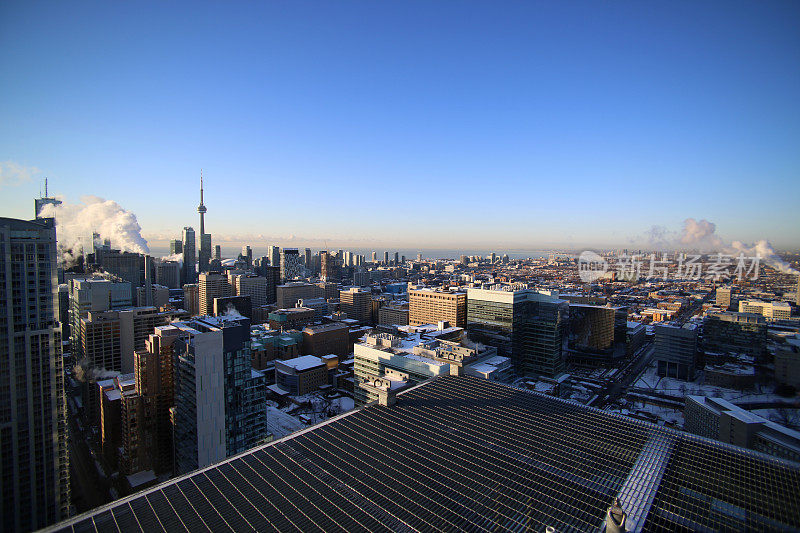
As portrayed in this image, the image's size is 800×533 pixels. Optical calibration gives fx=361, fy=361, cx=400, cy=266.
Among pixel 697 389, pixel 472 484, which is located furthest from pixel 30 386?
pixel 697 389

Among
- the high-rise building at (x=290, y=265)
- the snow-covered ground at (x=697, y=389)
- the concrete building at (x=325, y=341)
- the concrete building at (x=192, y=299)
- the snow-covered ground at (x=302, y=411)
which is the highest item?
the high-rise building at (x=290, y=265)

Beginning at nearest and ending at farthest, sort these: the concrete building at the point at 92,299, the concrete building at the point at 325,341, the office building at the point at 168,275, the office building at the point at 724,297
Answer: the concrete building at the point at 92,299
the concrete building at the point at 325,341
the office building at the point at 724,297
the office building at the point at 168,275

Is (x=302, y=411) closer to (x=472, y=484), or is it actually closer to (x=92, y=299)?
(x=92, y=299)

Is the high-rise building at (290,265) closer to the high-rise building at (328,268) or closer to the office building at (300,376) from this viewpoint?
the high-rise building at (328,268)

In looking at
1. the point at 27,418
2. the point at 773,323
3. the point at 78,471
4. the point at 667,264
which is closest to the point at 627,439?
the point at 27,418

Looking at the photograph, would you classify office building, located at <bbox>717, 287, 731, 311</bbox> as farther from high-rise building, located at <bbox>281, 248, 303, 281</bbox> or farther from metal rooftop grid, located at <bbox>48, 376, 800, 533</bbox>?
high-rise building, located at <bbox>281, 248, 303, 281</bbox>

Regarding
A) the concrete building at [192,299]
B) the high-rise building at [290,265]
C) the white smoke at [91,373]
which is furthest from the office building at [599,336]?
the high-rise building at [290,265]
